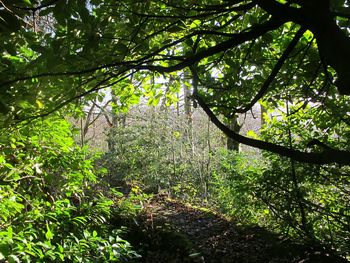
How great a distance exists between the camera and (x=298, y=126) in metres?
4.21

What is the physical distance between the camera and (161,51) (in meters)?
1.98

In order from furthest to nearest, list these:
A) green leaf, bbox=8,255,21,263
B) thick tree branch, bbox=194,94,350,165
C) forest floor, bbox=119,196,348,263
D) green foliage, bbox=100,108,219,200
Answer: green foliage, bbox=100,108,219,200
forest floor, bbox=119,196,348,263
green leaf, bbox=8,255,21,263
thick tree branch, bbox=194,94,350,165

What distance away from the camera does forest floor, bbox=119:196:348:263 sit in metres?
3.81

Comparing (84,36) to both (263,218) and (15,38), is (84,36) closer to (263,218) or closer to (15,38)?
(15,38)

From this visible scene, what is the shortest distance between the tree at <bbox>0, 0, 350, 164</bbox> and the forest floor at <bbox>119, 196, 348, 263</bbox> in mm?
1614

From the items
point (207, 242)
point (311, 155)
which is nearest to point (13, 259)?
point (311, 155)

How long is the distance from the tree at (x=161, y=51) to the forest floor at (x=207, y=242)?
1.61 meters

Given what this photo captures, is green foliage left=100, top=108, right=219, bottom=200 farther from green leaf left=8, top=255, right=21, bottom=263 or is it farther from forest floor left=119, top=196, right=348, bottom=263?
→ green leaf left=8, top=255, right=21, bottom=263

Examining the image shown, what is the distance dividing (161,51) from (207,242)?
397 cm

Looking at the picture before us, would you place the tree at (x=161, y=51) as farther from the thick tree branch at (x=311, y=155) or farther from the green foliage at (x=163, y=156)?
the green foliage at (x=163, y=156)

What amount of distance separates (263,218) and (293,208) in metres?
2.14

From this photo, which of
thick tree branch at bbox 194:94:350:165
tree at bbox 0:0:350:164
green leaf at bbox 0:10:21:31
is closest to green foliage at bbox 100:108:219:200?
tree at bbox 0:0:350:164

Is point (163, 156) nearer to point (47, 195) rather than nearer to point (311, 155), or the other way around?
point (47, 195)

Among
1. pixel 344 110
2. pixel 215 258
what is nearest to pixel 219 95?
pixel 344 110
